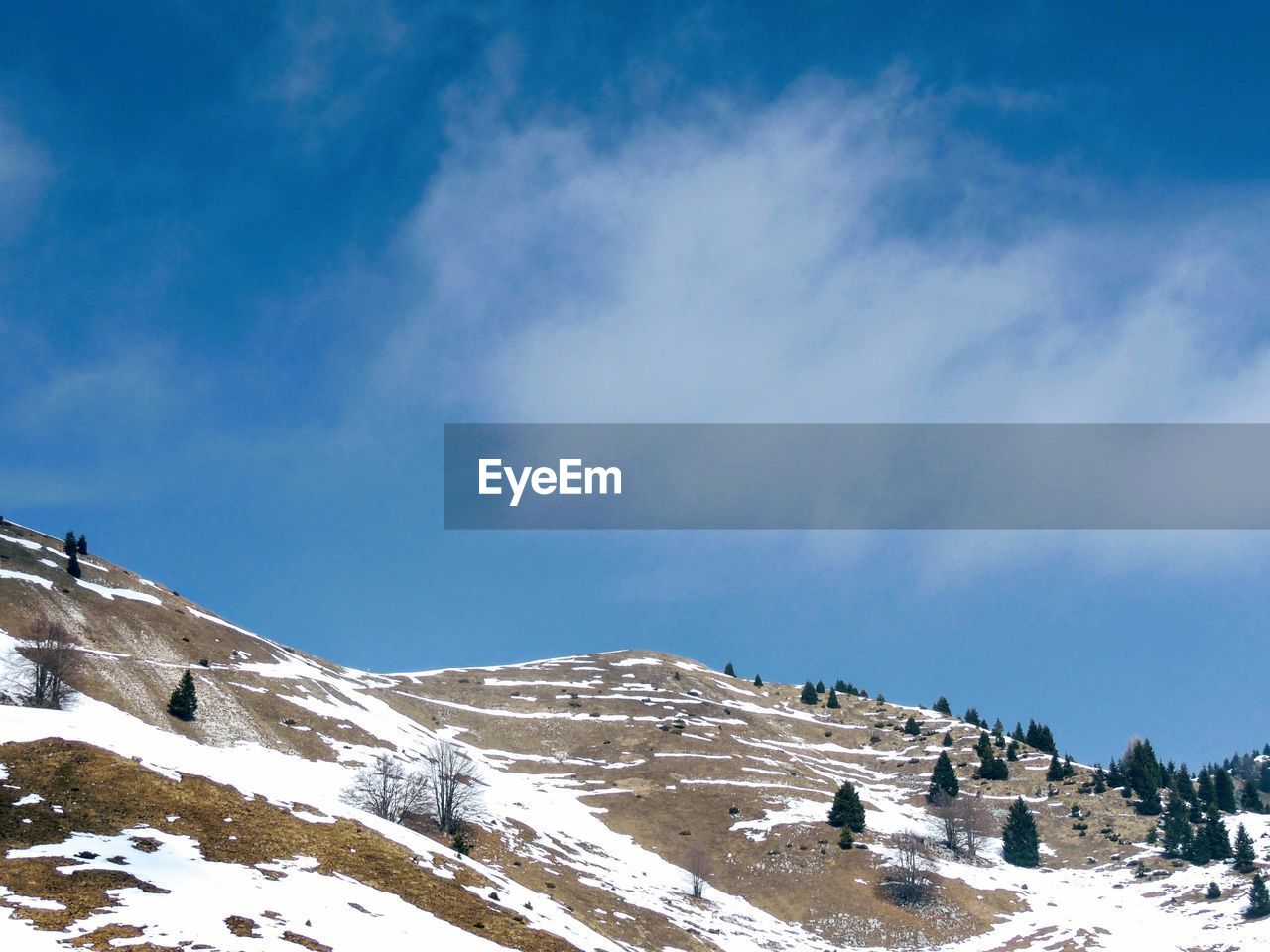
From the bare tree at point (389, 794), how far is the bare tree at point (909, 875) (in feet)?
167

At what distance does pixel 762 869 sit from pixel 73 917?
8692 cm

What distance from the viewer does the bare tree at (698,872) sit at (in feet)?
293

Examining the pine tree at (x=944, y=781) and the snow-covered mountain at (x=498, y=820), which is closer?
the snow-covered mountain at (x=498, y=820)

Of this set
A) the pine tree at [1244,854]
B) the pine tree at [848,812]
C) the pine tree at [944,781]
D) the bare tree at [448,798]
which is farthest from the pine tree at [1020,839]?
the bare tree at [448,798]

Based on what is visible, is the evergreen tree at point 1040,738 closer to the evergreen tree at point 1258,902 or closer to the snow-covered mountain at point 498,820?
the snow-covered mountain at point 498,820

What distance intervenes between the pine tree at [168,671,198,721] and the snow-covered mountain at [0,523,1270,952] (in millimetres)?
1345

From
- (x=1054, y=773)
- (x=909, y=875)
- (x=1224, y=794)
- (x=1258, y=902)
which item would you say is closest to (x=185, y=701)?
(x=909, y=875)

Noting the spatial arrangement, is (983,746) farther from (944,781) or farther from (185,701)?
(185,701)

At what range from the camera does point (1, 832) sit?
31016mm

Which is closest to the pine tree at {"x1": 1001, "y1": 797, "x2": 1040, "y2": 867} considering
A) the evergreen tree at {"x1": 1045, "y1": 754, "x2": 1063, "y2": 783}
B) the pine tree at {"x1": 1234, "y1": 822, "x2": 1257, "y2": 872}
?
the pine tree at {"x1": 1234, "y1": 822, "x2": 1257, "y2": 872}

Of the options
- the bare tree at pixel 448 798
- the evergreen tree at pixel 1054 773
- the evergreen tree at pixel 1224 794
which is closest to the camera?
the bare tree at pixel 448 798

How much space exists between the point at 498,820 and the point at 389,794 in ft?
58.1

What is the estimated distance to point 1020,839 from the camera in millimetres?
117250

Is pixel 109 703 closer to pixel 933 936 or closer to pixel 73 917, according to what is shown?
pixel 73 917
